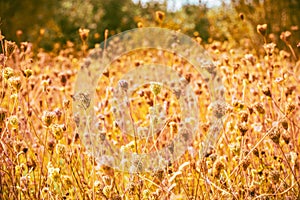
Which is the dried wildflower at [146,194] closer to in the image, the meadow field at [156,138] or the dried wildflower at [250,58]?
the meadow field at [156,138]

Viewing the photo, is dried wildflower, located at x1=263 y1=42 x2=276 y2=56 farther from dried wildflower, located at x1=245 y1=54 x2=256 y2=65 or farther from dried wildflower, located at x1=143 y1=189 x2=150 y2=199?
dried wildflower, located at x1=143 y1=189 x2=150 y2=199

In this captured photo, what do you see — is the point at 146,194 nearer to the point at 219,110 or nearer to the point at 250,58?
the point at 219,110

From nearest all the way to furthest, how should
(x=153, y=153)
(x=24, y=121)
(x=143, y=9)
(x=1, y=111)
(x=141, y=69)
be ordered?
(x=1, y=111) < (x=153, y=153) < (x=24, y=121) < (x=141, y=69) < (x=143, y=9)

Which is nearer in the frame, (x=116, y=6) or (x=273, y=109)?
(x=273, y=109)

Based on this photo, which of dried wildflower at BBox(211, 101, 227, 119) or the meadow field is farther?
dried wildflower at BBox(211, 101, 227, 119)

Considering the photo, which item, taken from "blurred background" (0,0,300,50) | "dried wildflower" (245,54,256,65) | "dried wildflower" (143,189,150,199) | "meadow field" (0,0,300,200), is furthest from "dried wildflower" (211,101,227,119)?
"blurred background" (0,0,300,50)

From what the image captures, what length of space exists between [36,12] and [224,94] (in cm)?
802

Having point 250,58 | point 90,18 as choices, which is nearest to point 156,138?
point 250,58

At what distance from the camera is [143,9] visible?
10.7 metres

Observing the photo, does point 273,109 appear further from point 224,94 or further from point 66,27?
point 66,27

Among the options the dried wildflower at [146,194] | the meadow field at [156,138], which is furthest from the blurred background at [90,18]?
the dried wildflower at [146,194]

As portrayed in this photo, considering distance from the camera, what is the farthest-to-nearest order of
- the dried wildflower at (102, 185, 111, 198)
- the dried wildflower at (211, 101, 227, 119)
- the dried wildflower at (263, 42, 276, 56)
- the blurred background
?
the blurred background < the dried wildflower at (263, 42, 276, 56) < the dried wildflower at (211, 101, 227, 119) < the dried wildflower at (102, 185, 111, 198)

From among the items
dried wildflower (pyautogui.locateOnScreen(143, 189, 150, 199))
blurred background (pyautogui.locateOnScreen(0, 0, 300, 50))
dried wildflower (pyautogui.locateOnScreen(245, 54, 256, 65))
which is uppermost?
blurred background (pyautogui.locateOnScreen(0, 0, 300, 50))

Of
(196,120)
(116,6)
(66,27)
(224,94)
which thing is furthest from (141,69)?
(116,6)
